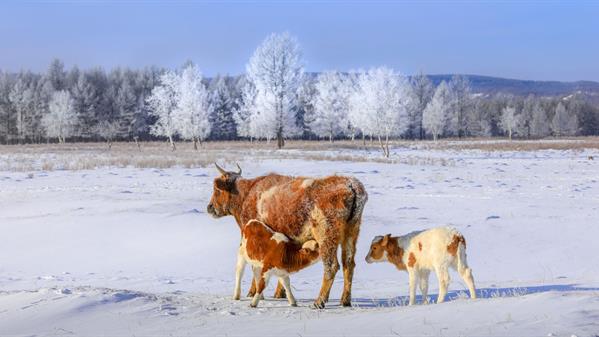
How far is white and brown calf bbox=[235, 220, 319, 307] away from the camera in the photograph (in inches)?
316

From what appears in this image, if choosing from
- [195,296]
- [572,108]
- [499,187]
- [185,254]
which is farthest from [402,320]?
[572,108]

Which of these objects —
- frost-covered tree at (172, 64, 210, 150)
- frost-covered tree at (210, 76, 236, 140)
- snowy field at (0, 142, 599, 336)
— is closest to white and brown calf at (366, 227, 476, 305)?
snowy field at (0, 142, 599, 336)

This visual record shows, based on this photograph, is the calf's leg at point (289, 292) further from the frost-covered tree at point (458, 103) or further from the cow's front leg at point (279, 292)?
the frost-covered tree at point (458, 103)

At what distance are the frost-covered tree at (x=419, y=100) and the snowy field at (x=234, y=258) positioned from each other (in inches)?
2532

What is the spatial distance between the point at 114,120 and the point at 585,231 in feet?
263

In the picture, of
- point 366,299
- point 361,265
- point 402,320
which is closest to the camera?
point 402,320

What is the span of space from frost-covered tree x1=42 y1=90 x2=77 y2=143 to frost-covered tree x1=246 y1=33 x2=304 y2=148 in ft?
107

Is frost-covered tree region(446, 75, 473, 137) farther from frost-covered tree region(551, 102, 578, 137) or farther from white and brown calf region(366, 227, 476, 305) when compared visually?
white and brown calf region(366, 227, 476, 305)

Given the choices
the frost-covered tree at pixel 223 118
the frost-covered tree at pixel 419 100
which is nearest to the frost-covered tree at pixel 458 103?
the frost-covered tree at pixel 419 100

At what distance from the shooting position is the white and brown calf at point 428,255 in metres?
7.98

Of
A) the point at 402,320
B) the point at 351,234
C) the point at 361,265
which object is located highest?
the point at 351,234

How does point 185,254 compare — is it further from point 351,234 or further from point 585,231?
point 585,231

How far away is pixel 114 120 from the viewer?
88.3 metres

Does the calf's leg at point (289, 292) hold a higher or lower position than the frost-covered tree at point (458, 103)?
lower
